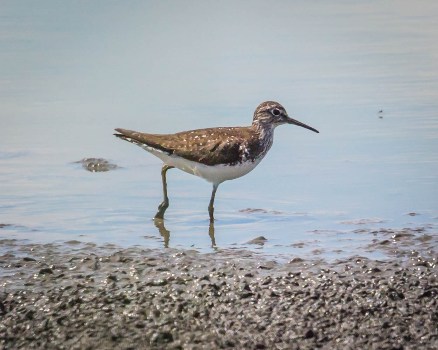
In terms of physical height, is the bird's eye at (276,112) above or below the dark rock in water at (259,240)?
above

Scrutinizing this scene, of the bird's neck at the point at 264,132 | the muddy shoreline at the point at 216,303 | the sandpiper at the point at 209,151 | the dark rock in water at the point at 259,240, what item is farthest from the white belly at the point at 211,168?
the muddy shoreline at the point at 216,303

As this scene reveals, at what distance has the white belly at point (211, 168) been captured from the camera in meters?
13.1

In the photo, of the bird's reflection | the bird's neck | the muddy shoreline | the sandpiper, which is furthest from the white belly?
the muddy shoreline

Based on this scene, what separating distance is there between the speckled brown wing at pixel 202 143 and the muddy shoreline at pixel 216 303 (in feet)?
8.74

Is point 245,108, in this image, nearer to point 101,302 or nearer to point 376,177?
point 376,177

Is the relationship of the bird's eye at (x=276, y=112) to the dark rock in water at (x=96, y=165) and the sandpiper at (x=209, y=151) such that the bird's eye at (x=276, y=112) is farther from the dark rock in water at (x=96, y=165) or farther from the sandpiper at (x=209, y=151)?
the dark rock in water at (x=96, y=165)

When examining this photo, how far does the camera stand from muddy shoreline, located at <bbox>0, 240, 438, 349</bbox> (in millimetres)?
8703

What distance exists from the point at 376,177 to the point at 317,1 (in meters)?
9.36

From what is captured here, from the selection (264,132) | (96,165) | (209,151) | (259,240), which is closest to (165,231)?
(259,240)

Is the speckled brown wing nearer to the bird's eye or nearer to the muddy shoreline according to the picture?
the bird's eye

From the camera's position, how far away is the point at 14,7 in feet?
72.6

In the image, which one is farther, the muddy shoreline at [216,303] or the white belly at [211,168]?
the white belly at [211,168]

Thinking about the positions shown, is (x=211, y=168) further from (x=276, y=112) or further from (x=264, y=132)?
(x=276, y=112)

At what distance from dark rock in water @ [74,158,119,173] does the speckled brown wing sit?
1.06 metres
